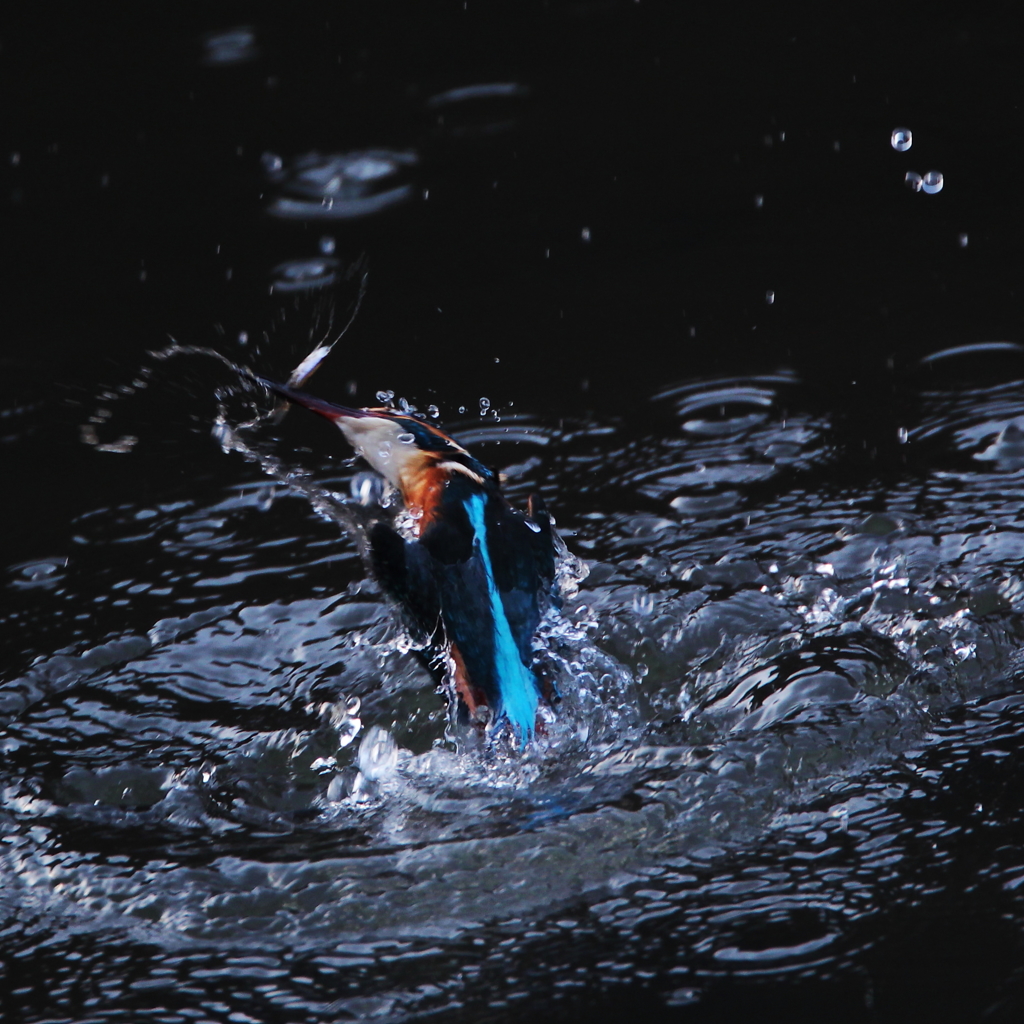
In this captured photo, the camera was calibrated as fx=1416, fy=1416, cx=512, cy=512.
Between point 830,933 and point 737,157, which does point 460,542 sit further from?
point 737,157

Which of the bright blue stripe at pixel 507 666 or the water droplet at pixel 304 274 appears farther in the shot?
the water droplet at pixel 304 274

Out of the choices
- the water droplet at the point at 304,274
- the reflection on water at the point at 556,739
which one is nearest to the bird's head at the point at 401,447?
the reflection on water at the point at 556,739

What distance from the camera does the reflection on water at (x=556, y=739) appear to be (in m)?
1.94

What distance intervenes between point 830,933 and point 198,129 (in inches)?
138

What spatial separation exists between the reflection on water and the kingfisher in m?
0.13

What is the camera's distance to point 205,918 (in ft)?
6.73

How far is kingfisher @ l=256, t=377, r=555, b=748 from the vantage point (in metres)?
2.07

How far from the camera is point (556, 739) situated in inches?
90.8

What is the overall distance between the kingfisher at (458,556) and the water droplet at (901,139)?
8.81 ft

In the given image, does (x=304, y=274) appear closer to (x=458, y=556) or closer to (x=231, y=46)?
(x=231, y=46)

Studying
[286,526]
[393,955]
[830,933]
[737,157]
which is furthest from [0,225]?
[830,933]

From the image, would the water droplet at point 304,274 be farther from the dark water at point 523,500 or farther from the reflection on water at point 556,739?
the reflection on water at point 556,739

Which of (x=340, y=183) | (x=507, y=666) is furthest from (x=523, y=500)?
(x=340, y=183)

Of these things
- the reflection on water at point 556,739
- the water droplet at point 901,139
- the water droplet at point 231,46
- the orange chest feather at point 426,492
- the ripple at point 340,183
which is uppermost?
the water droplet at point 231,46
